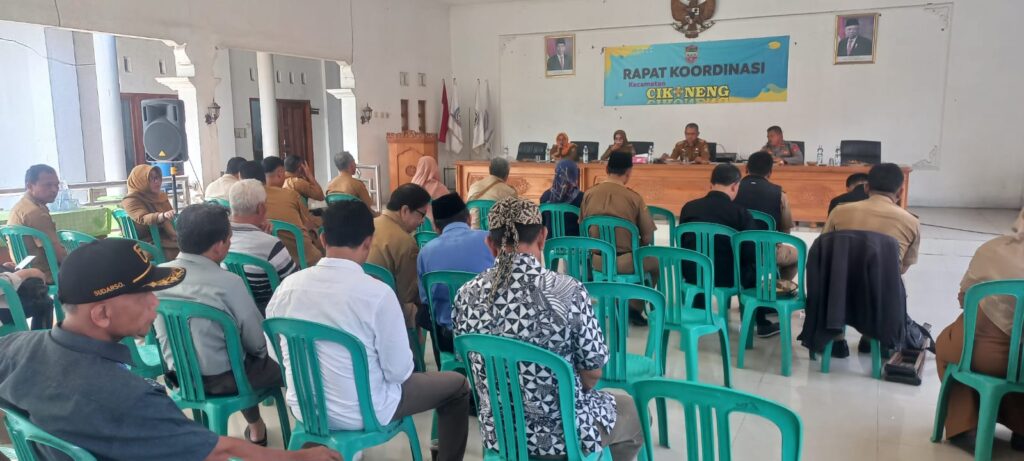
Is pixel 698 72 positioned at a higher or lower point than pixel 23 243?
higher

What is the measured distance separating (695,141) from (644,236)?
14.6 ft

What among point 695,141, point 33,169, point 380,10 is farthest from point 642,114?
point 33,169

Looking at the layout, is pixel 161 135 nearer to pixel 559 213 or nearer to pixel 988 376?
pixel 559 213

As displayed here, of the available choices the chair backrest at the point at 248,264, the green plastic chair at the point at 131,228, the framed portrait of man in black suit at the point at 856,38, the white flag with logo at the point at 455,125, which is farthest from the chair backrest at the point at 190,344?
the white flag with logo at the point at 455,125

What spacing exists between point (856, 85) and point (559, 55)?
4.34 m

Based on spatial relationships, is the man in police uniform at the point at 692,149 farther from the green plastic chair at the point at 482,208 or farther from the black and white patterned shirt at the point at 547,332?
the black and white patterned shirt at the point at 547,332

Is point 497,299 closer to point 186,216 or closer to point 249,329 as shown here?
point 249,329

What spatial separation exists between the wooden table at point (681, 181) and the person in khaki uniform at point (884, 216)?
12.4ft

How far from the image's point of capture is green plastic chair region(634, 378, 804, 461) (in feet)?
4.12

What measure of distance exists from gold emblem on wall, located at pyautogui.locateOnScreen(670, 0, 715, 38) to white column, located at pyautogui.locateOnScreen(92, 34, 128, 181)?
24.7 feet

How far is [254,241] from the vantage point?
9.40 ft

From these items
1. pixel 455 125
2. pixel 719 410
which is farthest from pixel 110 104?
pixel 719 410

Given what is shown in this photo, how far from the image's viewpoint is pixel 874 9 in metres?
8.96

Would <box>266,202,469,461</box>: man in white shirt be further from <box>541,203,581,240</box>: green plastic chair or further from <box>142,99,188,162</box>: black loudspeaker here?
<box>142,99,188,162</box>: black loudspeaker
